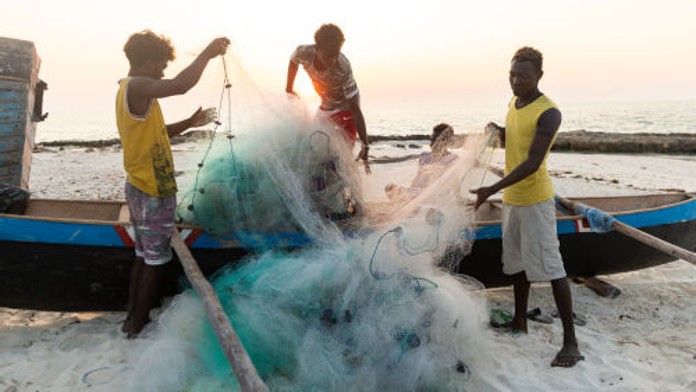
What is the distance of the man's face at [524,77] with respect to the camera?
3348mm

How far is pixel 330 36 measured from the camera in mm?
3982

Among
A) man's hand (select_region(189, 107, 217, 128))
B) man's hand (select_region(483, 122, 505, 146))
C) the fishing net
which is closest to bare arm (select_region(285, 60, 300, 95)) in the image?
the fishing net

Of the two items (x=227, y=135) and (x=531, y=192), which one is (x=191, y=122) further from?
(x=531, y=192)

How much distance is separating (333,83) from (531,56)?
1637 millimetres

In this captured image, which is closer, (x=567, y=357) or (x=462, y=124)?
(x=567, y=357)

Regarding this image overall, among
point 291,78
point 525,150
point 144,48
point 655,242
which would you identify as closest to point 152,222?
point 144,48

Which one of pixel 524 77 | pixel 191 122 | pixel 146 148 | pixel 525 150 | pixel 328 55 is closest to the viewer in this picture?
pixel 146 148

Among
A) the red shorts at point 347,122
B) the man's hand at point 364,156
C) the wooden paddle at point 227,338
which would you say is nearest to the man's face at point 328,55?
the red shorts at point 347,122

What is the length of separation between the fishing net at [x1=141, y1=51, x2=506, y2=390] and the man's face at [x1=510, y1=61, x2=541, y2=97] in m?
0.64

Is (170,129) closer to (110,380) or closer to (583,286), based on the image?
(110,380)

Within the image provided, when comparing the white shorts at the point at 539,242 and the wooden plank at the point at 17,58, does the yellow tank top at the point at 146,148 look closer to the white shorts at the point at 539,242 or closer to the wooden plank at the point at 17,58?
the white shorts at the point at 539,242

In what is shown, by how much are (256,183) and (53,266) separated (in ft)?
5.44

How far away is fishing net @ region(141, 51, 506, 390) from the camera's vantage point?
8.90 ft

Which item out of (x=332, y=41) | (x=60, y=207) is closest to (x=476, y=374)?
(x=332, y=41)
